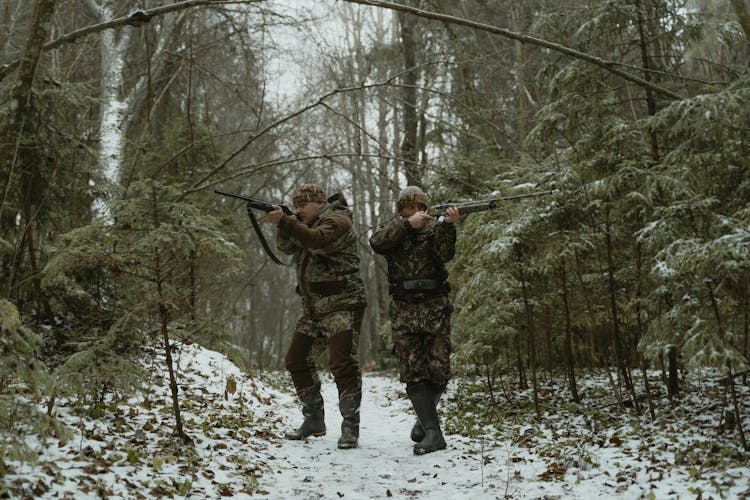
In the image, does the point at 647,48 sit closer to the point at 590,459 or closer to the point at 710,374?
the point at 710,374

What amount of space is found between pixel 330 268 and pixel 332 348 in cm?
77

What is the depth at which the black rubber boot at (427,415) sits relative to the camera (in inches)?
201

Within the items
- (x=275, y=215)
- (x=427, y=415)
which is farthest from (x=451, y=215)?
(x=427, y=415)

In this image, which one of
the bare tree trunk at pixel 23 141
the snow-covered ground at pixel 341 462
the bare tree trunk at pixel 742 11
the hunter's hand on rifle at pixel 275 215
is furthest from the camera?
the hunter's hand on rifle at pixel 275 215

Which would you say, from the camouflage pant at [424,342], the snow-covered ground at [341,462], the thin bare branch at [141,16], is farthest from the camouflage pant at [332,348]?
the thin bare branch at [141,16]

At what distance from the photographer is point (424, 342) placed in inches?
206

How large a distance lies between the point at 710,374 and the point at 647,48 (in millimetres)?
4197

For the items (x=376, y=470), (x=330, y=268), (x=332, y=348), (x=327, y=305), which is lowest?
(x=376, y=470)

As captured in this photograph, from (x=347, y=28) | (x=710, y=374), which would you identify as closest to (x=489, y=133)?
(x=710, y=374)

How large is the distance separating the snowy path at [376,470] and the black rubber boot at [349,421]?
78 mm

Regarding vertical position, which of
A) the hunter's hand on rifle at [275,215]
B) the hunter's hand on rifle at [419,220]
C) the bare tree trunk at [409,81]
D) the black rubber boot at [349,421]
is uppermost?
the bare tree trunk at [409,81]

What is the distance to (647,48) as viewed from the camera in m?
6.63

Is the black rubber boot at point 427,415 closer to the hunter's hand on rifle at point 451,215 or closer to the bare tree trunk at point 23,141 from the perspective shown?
the hunter's hand on rifle at point 451,215

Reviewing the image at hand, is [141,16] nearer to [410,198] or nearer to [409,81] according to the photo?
[410,198]
